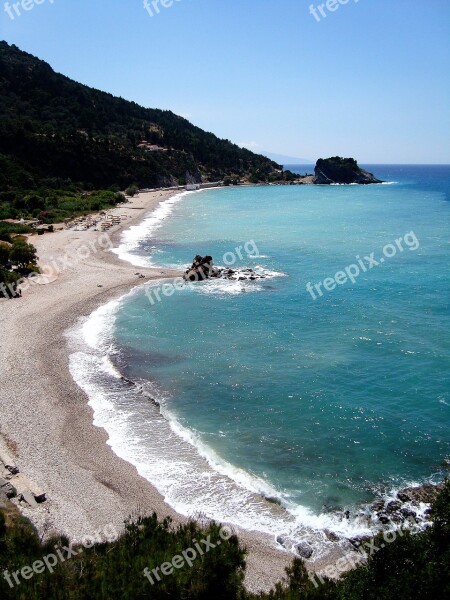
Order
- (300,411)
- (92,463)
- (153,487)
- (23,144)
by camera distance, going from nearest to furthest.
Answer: (153,487)
(92,463)
(300,411)
(23,144)

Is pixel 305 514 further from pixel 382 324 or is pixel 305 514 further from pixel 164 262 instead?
pixel 164 262

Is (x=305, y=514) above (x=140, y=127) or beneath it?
beneath

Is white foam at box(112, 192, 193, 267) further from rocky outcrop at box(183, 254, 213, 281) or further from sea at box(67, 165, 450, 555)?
rocky outcrop at box(183, 254, 213, 281)

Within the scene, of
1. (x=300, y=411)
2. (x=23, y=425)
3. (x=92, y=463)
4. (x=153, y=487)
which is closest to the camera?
(x=153, y=487)

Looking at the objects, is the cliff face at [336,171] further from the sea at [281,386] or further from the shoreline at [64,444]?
the shoreline at [64,444]

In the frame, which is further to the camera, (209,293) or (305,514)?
(209,293)

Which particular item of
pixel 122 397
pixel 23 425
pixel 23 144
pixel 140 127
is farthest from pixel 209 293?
pixel 140 127
